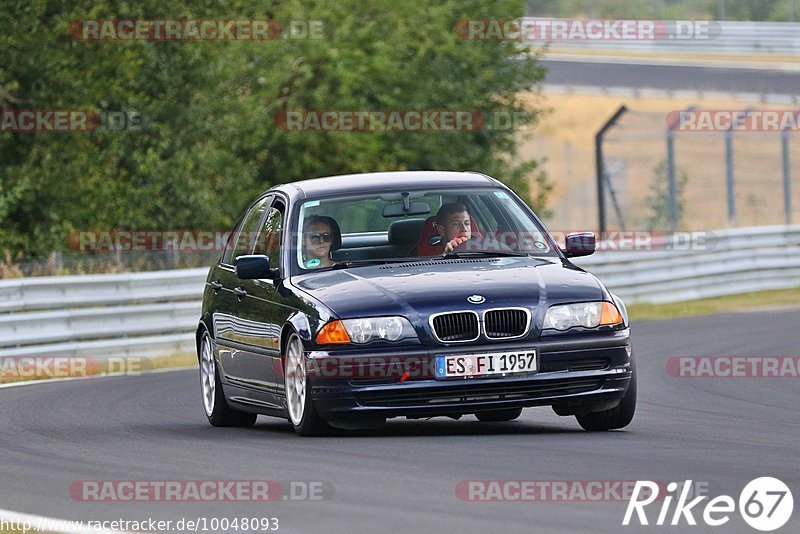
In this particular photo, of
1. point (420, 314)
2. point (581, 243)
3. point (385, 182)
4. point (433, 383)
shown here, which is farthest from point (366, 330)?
point (581, 243)

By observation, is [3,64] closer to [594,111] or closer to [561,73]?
[594,111]

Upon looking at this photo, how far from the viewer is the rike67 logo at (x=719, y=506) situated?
6.73 meters

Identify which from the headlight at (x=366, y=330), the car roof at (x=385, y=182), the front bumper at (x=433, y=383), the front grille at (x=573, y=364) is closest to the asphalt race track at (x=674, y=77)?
the car roof at (x=385, y=182)

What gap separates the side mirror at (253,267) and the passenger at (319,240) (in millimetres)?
245

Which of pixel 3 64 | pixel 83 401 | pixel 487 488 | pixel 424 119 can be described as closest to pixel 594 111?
pixel 424 119

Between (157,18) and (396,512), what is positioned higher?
(157,18)

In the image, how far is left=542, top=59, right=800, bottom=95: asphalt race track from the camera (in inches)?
2046

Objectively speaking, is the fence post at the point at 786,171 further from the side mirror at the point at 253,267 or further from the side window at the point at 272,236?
the side mirror at the point at 253,267

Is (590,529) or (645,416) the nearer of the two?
(590,529)

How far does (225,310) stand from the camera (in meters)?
12.1

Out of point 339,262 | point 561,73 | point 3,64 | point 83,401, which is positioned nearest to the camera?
point 339,262

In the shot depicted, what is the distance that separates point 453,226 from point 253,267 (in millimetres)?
1235

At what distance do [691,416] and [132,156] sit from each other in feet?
60.6

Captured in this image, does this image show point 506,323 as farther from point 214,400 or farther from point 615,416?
point 214,400
